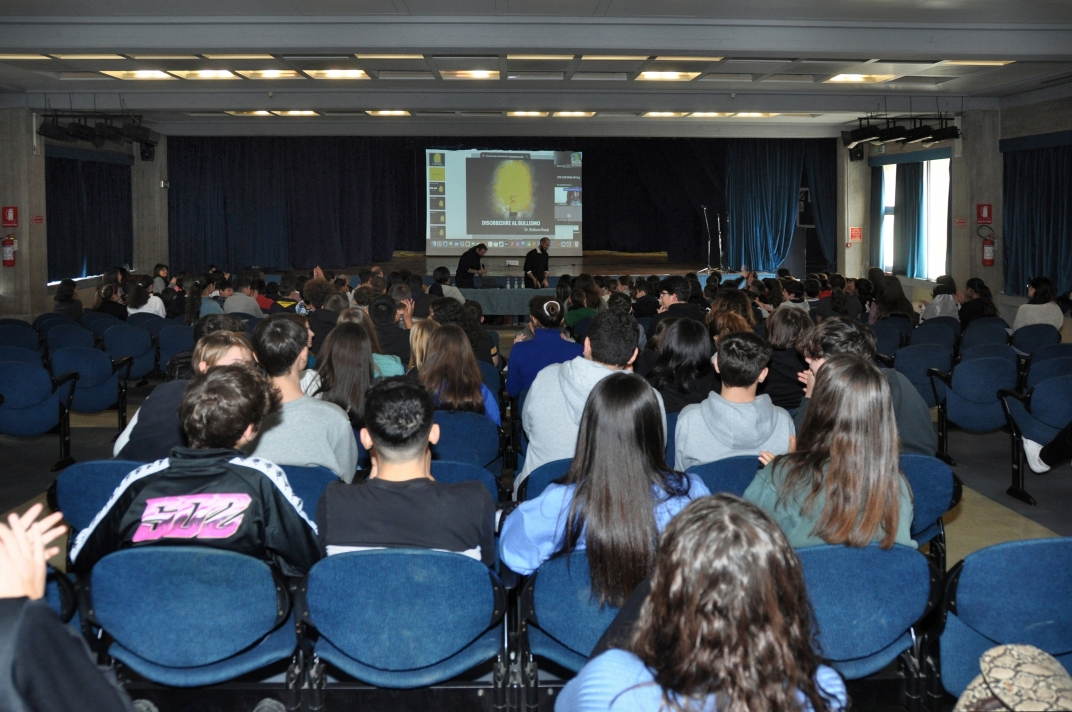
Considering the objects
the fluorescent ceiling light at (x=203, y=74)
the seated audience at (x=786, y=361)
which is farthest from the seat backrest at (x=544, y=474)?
the fluorescent ceiling light at (x=203, y=74)

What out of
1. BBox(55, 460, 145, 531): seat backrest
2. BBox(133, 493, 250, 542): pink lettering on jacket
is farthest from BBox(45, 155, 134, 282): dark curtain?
BBox(133, 493, 250, 542): pink lettering on jacket

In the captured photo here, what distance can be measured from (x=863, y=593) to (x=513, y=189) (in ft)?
54.9

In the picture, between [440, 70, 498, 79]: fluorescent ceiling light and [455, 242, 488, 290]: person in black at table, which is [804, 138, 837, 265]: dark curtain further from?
[440, 70, 498, 79]: fluorescent ceiling light

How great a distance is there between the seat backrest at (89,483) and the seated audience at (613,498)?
154 cm

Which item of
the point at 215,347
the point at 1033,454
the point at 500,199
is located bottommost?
the point at 1033,454

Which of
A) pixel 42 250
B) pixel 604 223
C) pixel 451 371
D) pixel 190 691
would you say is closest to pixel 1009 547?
pixel 190 691

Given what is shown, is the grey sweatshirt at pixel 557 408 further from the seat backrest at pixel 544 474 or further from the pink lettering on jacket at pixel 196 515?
the pink lettering on jacket at pixel 196 515

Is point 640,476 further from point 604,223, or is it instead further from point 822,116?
point 604,223

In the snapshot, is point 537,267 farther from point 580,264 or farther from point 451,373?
point 451,373

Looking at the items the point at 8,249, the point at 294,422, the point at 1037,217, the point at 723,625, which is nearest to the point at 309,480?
the point at 294,422

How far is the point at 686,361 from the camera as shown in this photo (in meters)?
4.45

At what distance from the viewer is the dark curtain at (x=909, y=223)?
51.2 feet

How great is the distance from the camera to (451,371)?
14.1 feet

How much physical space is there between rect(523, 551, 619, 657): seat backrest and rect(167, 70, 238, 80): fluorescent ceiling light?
33.0ft
